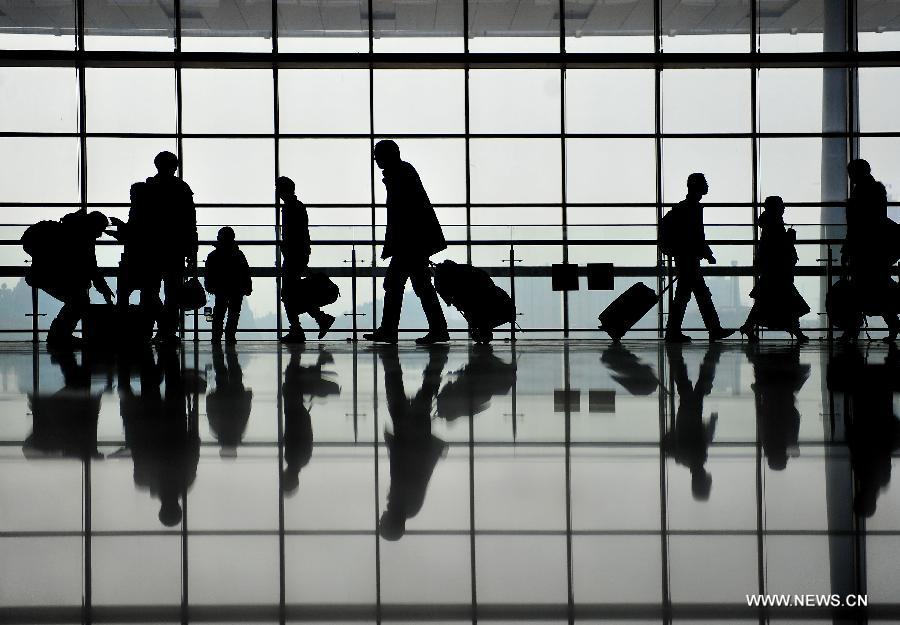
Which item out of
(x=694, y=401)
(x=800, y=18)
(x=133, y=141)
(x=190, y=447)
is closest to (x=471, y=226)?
(x=133, y=141)

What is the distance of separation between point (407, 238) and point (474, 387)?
12.2 ft

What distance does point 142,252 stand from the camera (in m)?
7.27

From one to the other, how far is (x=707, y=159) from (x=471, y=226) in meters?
4.01

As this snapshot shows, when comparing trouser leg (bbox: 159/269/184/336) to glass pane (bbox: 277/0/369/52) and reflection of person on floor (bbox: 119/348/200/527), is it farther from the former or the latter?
glass pane (bbox: 277/0/369/52)

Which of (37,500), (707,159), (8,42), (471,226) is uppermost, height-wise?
(8,42)

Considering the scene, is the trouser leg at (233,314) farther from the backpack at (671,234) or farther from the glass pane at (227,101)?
the glass pane at (227,101)

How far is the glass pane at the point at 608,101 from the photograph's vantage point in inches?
546

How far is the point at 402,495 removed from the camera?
1.63 meters

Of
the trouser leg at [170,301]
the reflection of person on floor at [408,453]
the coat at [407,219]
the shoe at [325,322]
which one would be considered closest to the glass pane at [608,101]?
the shoe at [325,322]

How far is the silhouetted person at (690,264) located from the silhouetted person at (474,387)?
3.80 metres

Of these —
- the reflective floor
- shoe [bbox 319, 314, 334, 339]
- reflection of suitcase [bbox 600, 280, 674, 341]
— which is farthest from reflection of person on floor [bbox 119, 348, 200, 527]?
reflection of suitcase [bbox 600, 280, 674, 341]

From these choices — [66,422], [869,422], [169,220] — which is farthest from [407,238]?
[869,422]

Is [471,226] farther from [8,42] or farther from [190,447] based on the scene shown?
[190,447]

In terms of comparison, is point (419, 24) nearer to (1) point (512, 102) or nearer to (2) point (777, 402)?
(1) point (512, 102)
